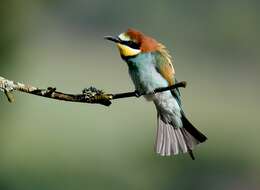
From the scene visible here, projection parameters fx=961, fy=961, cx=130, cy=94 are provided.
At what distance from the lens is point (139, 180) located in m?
5.93

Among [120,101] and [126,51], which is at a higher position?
[120,101]

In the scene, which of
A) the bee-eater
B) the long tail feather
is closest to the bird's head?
the bee-eater

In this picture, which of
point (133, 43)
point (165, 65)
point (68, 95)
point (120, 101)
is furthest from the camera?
point (120, 101)

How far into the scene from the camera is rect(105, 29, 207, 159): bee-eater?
2148mm

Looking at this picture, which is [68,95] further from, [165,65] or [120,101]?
[120,101]

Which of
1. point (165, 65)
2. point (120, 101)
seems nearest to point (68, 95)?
point (165, 65)

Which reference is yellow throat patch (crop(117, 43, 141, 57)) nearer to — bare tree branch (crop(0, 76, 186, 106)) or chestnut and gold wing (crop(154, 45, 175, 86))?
chestnut and gold wing (crop(154, 45, 175, 86))

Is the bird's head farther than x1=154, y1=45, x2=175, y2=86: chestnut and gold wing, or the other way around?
x1=154, y1=45, x2=175, y2=86: chestnut and gold wing

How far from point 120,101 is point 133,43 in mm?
6149

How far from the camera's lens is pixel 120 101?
27.0 ft

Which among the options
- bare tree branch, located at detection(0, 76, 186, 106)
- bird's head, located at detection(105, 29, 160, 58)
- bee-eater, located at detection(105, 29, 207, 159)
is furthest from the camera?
bee-eater, located at detection(105, 29, 207, 159)

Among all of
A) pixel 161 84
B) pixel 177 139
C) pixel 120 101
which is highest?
pixel 120 101

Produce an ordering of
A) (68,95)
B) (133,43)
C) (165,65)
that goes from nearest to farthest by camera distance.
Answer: (68,95)
(133,43)
(165,65)
